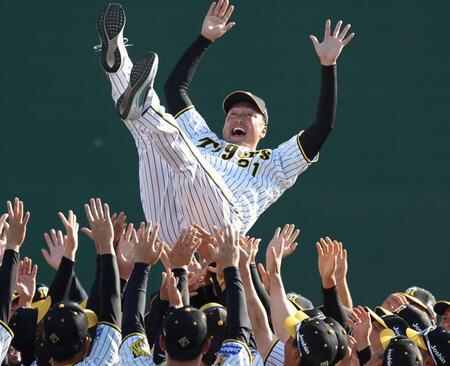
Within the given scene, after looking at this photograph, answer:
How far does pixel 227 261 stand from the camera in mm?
4328

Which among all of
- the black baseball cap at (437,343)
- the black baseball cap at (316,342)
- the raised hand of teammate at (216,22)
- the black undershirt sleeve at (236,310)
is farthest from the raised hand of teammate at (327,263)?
the raised hand of teammate at (216,22)

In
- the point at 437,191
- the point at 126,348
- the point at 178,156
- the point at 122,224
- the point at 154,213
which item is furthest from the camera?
the point at 437,191

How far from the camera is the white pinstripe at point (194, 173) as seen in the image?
5.78 m

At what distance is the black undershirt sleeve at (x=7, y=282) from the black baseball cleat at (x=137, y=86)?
4.59 ft

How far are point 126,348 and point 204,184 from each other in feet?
6.63

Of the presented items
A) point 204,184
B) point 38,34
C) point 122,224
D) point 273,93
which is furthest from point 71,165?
point 122,224

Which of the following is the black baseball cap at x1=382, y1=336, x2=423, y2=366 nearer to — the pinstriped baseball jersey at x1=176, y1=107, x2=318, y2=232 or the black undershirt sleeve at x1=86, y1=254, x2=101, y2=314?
the black undershirt sleeve at x1=86, y1=254, x2=101, y2=314

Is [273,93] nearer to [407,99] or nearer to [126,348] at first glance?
[407,99]

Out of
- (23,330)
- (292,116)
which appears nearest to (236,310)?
(23,330)

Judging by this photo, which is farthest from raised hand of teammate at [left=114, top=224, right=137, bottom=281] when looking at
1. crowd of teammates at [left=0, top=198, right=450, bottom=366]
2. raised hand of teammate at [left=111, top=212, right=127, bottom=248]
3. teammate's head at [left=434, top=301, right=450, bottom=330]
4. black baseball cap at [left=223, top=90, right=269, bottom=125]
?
black baseball cap at [left=223, top=90, right=269, bottom=125]

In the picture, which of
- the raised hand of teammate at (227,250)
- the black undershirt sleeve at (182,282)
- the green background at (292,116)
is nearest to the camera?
the raised hand of teammate at (227,250)

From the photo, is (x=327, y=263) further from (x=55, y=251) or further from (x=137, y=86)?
(x=55, y=251)

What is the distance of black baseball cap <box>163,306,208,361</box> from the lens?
3932 mm

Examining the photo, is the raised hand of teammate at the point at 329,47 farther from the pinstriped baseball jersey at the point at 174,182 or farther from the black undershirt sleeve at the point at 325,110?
the pinstriped baseball jersey at the point at 174,182
